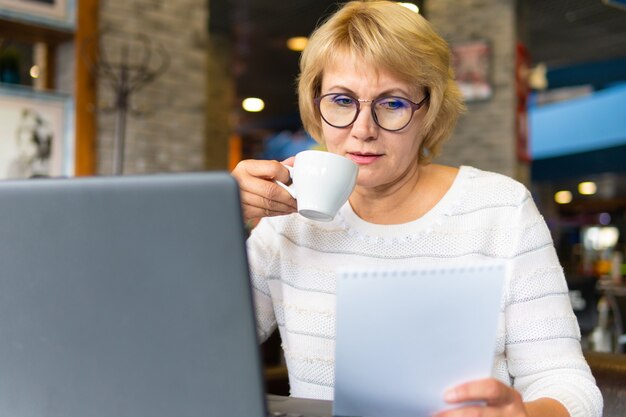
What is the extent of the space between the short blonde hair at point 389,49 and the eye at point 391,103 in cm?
4

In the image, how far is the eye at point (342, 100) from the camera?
4.11ft

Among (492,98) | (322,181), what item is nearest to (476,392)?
(322,181)

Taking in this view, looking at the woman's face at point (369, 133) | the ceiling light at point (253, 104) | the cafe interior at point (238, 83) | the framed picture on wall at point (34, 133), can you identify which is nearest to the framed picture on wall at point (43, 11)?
the cafe interior at point (238, 83)

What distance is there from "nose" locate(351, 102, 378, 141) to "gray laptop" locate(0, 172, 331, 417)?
68 centimetres

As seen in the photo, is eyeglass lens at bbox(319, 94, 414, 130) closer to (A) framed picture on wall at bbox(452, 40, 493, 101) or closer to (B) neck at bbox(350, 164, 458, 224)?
(B) neck at bbox(350, 164, 458, 224)

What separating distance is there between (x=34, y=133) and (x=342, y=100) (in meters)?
2.61

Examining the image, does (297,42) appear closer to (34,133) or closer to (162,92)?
(162,92)

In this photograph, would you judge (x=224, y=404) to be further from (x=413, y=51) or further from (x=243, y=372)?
(x=413, y=51)

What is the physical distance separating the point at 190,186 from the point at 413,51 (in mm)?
770

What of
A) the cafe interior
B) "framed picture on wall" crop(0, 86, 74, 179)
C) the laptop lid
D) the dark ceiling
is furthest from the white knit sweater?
the dark ceiling

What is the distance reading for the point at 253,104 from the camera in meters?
12.7

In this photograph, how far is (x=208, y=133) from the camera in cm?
813

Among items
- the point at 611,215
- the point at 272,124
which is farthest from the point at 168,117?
the point at 611,215

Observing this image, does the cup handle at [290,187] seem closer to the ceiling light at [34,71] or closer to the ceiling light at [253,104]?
the ceiling light at [34,71]
